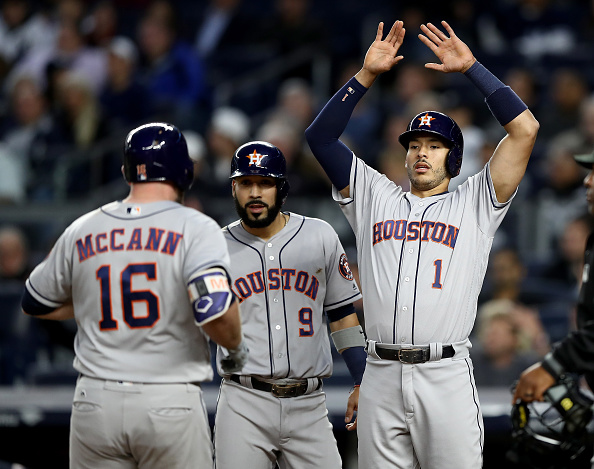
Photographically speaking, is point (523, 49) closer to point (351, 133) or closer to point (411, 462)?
point (351, 133)

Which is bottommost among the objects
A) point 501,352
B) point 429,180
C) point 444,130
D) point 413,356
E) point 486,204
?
point 501,352

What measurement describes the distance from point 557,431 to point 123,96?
6726mm

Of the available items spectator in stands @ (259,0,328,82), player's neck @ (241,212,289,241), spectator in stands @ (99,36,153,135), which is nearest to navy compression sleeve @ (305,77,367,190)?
player's neck @ (241,212,289,241)

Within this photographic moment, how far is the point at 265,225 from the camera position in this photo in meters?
4.13

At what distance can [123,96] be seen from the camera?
9.64m

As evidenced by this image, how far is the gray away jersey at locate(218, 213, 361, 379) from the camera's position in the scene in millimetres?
4055

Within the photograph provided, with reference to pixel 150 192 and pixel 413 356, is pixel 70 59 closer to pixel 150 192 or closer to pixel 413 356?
pixel 150 192

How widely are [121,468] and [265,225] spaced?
1.26 metres

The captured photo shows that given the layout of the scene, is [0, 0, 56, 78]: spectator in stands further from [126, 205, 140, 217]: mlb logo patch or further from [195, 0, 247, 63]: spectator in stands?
[126, 205, 140, 217]: mlb logo patch

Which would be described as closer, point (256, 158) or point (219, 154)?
point (256, 158)

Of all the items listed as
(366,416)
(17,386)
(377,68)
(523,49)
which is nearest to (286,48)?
(523,49)

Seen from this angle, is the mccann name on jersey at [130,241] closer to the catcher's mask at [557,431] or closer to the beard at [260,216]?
the beard at [260,216]

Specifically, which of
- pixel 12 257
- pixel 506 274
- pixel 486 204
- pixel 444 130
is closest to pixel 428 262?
pixel 486 204

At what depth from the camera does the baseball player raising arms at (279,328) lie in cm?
400
